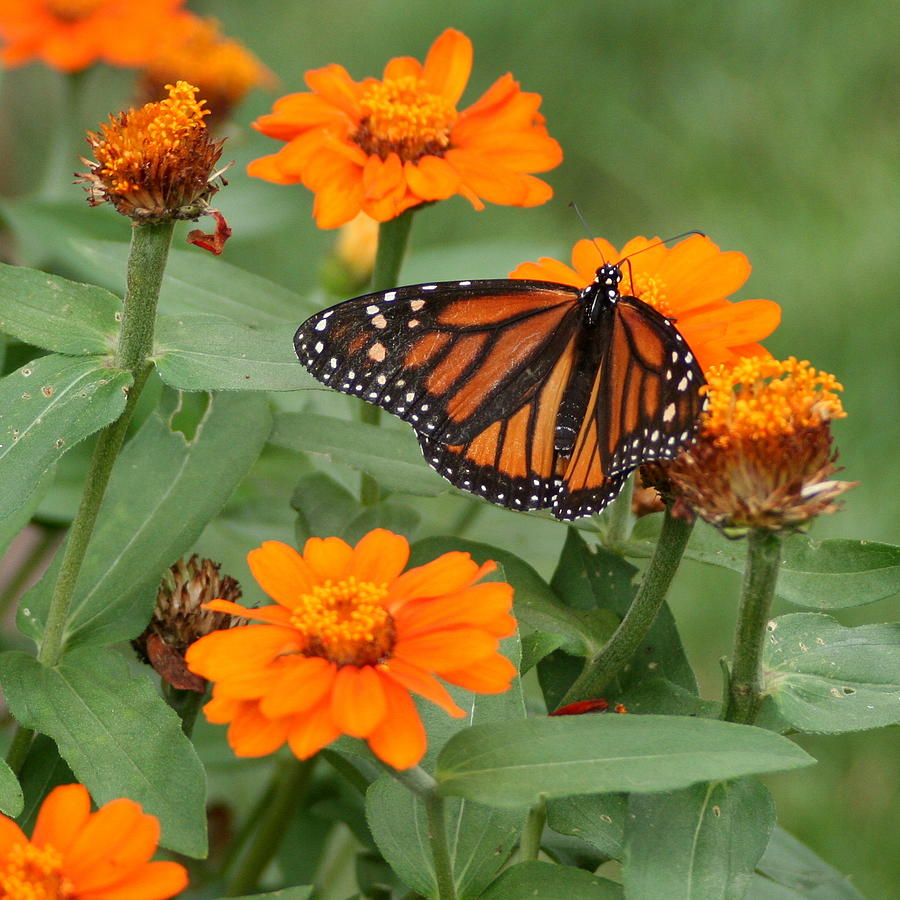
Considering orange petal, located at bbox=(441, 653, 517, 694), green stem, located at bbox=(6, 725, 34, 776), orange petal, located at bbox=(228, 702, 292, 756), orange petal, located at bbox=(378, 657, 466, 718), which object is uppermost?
orange petal, located at bbox=(441, 653, 517, 694)

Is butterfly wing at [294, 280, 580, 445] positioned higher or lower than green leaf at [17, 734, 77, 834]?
higher

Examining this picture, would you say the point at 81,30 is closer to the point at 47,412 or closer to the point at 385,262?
the point at 385,262

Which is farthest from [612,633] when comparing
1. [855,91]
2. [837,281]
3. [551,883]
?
[855,91]

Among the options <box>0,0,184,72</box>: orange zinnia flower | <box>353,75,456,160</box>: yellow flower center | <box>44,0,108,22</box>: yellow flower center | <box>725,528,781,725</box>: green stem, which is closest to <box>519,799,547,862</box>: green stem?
<box>725,528,781,725</box>: green stem

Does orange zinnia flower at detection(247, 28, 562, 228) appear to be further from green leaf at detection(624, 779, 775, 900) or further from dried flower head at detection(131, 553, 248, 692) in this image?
green leaf at detection(624, 779, 775, 900)

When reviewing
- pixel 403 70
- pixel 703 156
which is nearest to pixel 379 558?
pixel 403 70

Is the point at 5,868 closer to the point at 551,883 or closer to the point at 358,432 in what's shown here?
the point at 551,883

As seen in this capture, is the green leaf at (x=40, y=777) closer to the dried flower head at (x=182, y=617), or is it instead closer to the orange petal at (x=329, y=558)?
the dried flower head at (x=182, y=617)
